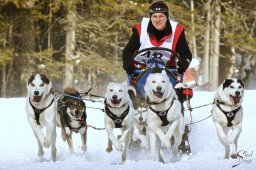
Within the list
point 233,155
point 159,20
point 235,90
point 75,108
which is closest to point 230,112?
point 235,90

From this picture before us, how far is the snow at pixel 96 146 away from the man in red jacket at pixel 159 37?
115 cm

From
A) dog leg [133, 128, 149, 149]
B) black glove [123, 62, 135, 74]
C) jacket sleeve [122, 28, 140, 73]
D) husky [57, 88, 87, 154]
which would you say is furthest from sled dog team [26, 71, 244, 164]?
husky [57, 88, 87, 154]

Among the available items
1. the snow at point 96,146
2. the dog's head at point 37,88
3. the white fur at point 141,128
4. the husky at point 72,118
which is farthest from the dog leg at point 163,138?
the husky at point 72,118

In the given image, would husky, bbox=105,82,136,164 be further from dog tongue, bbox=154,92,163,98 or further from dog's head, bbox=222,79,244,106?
dog's head, bbox=222,79,244,106

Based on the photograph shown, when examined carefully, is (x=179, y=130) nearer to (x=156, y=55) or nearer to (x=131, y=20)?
(x=156, y=55)

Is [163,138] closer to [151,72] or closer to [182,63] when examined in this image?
[151,72]

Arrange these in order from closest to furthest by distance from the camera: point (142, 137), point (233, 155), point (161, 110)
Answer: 1. point (161, 110)
2. point (233, 155)
3. point (142, 137)

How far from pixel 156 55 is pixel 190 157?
1297mm

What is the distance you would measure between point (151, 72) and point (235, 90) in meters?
0.97

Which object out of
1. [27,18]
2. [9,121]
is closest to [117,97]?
[9,121]

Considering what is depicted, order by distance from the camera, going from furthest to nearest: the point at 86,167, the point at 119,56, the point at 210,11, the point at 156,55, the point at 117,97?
the point at 119,56
the point at 210,11
the point at 156,55
the point at 117,97
the point at 86,167

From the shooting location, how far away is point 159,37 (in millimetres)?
6781

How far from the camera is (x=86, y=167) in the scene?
489cm

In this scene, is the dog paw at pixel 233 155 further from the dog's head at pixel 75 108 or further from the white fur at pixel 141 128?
the dog's head at pixel 75 108
